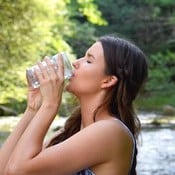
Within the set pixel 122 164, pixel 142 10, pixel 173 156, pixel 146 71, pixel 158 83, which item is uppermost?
pixel 146 71

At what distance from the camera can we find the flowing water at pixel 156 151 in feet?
34.3

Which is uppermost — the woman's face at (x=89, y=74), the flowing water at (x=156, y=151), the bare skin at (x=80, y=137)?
the woman's face at (x=89, y=74)

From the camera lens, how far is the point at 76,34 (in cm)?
2341

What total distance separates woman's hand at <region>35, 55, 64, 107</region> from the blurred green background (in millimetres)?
1413

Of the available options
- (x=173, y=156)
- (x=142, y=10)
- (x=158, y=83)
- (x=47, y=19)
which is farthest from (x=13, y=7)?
(x=142, y=10)

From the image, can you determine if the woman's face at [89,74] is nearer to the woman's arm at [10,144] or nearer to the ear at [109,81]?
the ear at [109,81]

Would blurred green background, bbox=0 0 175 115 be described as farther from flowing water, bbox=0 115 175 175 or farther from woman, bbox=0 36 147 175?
woman, bbox=0 36 147 175

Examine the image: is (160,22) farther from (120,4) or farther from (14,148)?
(14,148)

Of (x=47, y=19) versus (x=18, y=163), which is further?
(x=47, y=19)

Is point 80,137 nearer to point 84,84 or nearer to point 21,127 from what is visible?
point 84,84

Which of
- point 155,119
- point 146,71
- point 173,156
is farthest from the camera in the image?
point 155,119

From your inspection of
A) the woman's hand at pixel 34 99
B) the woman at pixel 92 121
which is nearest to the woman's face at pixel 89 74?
the woman at pixel 92 121

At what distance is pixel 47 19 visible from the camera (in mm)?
14922

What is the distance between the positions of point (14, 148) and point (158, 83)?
24803 millimetres
